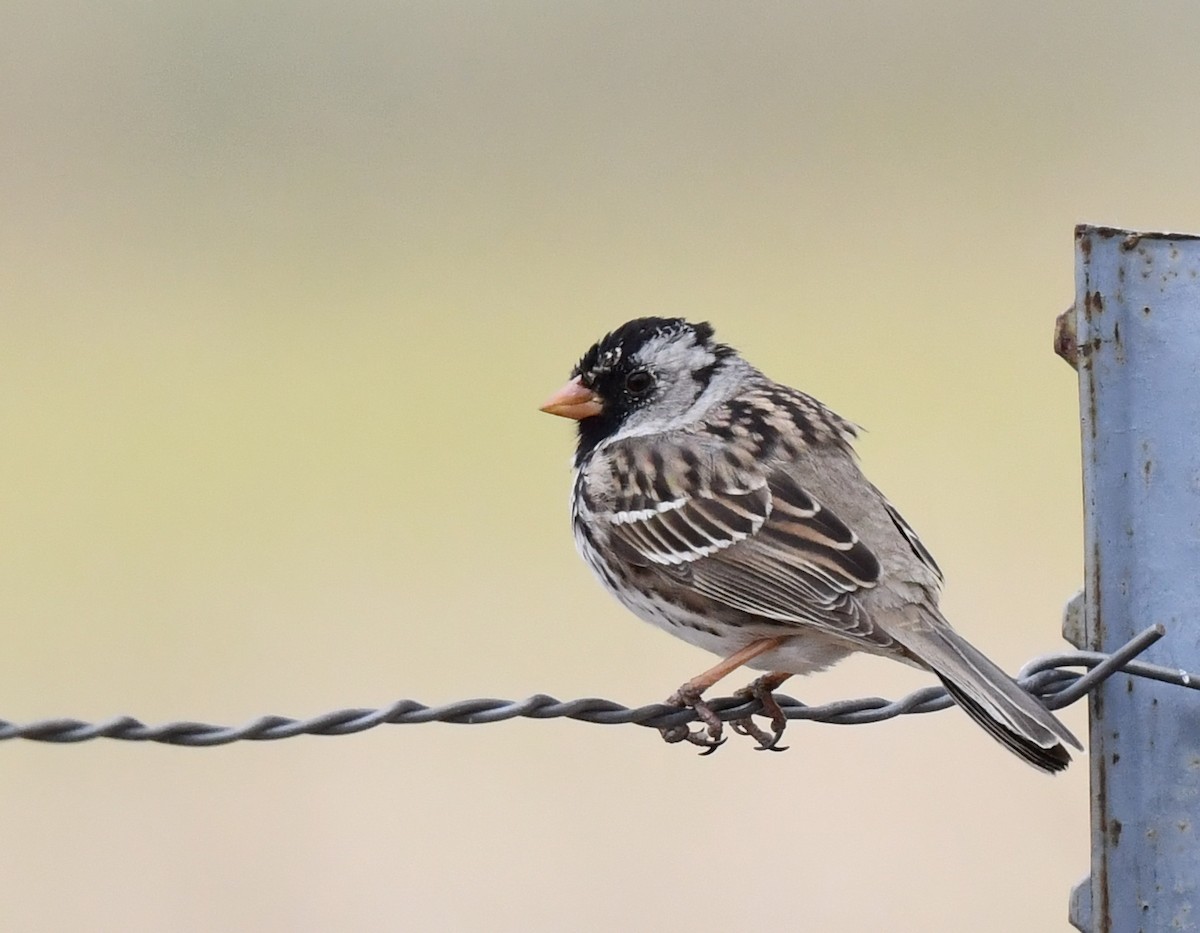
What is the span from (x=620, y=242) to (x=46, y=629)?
5.69 metres

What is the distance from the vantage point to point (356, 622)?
981 centimetres

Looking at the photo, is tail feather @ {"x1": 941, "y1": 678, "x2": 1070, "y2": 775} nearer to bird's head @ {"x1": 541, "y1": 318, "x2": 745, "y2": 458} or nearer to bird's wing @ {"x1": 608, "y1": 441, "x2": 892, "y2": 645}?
bird's wing @ {"x1": 608, "y1": 441, "x2": 892, "y2": 645}

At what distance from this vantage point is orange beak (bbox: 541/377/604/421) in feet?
18.1

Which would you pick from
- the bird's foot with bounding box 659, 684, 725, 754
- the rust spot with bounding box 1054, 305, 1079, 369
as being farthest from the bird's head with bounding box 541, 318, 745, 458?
the rust spot with bounding box 1054, 305, 1079, 369

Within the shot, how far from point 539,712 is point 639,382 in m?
2.09

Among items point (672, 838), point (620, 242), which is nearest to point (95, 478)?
point (620, 242)

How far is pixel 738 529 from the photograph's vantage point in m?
4.69

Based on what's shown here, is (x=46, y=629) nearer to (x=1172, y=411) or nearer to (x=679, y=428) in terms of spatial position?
(x=679, y=428)

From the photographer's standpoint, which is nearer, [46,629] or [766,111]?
[46,629]

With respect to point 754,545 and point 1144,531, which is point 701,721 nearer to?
point 754,545

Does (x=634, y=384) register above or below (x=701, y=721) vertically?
above

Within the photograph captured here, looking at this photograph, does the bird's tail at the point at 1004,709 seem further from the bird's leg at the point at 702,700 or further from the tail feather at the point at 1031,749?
the bird's leg at the point at 702,700

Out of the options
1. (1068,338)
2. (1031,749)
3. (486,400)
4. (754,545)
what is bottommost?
(1031,749)

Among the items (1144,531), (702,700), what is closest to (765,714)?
(702,700)
